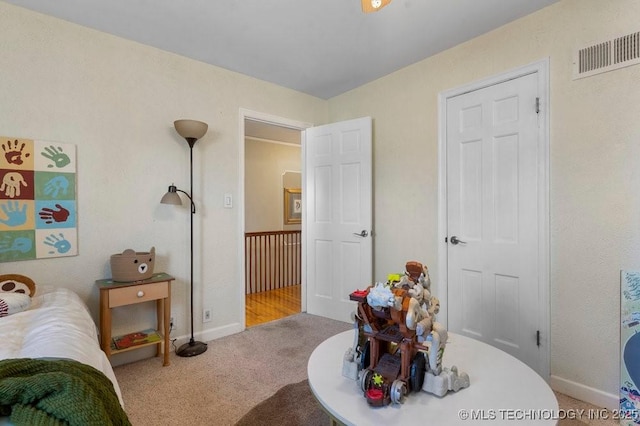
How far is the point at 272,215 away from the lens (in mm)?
5668

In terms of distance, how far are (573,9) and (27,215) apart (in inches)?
145

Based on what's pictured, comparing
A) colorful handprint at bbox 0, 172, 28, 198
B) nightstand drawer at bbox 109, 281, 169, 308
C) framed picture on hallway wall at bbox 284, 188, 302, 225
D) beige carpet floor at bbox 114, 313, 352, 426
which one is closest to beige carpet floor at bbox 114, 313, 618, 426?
beige carpet floor at bbox 114, 313, 352, 426

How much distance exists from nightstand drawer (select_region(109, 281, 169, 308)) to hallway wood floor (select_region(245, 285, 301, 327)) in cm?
116

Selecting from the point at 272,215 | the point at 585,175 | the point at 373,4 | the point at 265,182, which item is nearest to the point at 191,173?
the point at 373,4

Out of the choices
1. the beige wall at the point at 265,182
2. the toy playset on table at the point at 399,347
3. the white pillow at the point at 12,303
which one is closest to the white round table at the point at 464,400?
the toy playset on table at the point at 399,347

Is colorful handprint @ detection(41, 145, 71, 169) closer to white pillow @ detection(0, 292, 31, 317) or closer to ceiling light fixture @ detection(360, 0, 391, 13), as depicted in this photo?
white pillow @ detection(0, 292, 31, 317)

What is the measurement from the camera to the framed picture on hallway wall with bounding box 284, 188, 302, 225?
5816mm

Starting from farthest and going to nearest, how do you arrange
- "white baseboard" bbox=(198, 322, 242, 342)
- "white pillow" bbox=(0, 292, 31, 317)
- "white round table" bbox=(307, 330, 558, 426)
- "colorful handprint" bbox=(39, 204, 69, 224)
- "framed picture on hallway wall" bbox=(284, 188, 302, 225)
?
"framed picture on hallway wall" bbox=(284, 188, 302, 225) < "white baseboard" bbox=(198, 322, 242, 342) < "colorful handprint" bbox=(39, 204, 69, 224) < "white pillow" bbox=(0, 292, 31, 317) < "white round table" bbox=(307, 330, 558, 426)

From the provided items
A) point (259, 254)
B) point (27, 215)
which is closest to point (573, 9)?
point (27, 215)

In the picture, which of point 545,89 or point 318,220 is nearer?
point 545,89

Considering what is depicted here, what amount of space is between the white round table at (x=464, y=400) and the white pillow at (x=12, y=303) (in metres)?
1.37

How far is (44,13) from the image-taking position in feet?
7.03

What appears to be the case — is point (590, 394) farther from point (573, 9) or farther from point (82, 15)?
point (82, 15)

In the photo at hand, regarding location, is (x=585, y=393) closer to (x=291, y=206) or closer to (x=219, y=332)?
(x=219, y=332)
